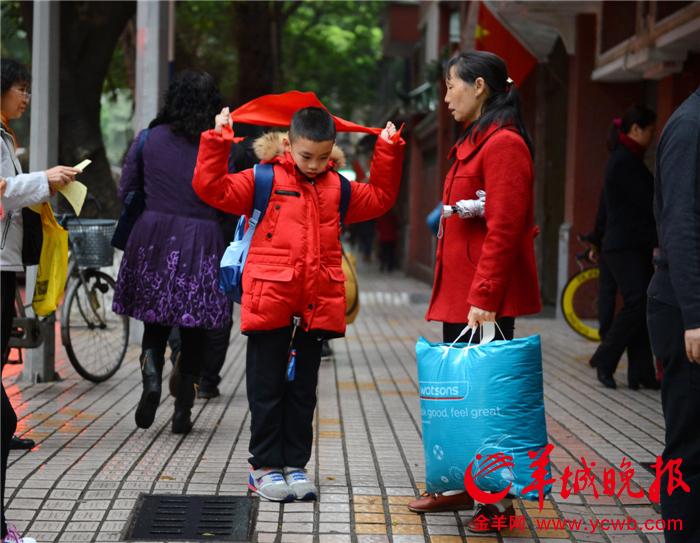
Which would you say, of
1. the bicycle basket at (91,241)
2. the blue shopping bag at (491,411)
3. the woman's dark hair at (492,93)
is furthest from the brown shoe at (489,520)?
the bicycle basket at (91,241)

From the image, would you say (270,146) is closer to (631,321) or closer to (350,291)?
(350,291)

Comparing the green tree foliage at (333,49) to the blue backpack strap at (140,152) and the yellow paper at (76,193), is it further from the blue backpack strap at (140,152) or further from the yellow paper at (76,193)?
the yellow paper at (76,193)

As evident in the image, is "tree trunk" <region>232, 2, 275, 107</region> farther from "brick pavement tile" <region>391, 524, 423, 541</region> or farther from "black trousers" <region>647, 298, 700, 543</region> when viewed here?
"black trousers" <region>647, 298, 700, 543</region>

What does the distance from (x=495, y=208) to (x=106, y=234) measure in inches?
144

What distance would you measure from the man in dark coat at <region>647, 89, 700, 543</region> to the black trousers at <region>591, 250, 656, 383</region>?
3.50 m

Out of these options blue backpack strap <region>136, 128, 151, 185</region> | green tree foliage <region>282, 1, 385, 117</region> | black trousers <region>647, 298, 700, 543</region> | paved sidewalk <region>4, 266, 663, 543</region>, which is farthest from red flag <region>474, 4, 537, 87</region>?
green tree foliage <region>282, 1, 385, 117</region>

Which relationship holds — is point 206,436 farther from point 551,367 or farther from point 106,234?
point 551,367

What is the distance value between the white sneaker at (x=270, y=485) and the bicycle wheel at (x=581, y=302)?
5.42m

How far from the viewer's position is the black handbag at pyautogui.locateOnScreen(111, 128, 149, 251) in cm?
468

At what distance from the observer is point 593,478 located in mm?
4145

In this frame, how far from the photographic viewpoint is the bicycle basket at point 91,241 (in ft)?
19.8

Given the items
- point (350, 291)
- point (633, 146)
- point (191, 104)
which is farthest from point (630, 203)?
point (191, 104)

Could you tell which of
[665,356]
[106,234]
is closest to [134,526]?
[665,356]

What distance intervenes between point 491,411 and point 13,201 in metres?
2.15
